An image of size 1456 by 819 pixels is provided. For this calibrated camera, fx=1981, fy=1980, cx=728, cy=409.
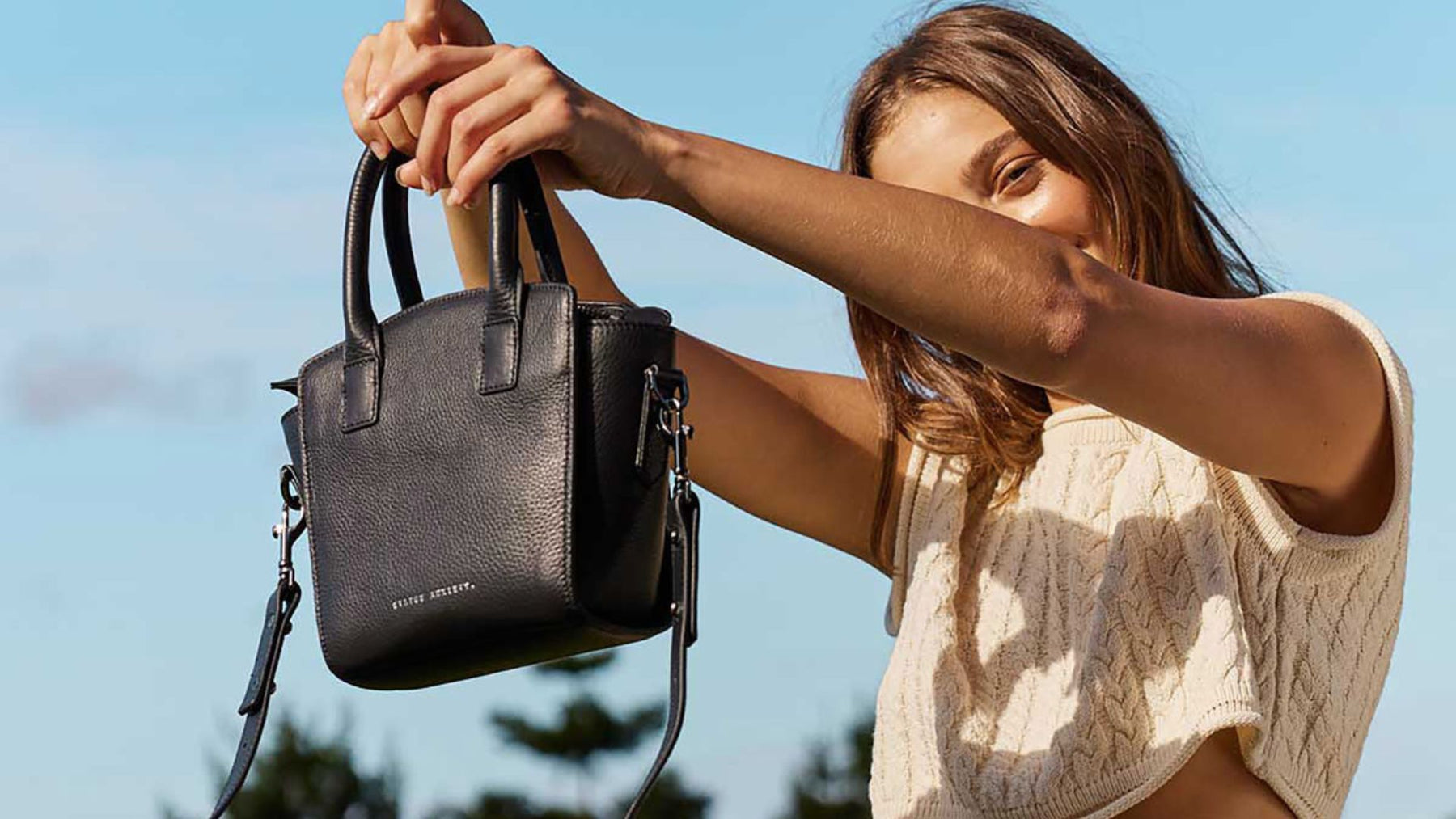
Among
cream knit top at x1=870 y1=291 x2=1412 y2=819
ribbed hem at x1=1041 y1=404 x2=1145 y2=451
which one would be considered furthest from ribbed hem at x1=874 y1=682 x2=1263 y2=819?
ribbed hem at x1=1041 y1=404 x2=1145 y2=451

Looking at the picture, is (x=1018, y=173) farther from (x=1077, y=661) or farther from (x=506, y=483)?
(x=506, y=483)

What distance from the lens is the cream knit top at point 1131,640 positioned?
280 cm

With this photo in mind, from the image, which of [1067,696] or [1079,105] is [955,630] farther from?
[1079,105]

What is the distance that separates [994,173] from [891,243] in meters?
0.96

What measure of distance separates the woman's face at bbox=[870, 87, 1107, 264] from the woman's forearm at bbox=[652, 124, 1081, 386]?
80 centimetres

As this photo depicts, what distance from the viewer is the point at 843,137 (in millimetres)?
3447

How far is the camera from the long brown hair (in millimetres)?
3078

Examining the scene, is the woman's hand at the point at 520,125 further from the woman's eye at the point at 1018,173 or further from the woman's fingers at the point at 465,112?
the woman's eye at the point at 1018,173

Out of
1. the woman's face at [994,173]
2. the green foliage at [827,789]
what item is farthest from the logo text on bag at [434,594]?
the green foliage at [827,789]

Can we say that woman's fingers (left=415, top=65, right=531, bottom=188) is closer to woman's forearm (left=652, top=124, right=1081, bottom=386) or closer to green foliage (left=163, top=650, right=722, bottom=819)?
woman's forearm (left=652, top=124, right=1081, bottom=386)

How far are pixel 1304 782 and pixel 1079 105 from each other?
3.52 ft

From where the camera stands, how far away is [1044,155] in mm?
3090

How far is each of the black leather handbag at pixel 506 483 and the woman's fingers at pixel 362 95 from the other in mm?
164

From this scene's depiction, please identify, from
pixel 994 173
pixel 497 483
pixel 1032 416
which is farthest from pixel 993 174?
pixel 497 483
